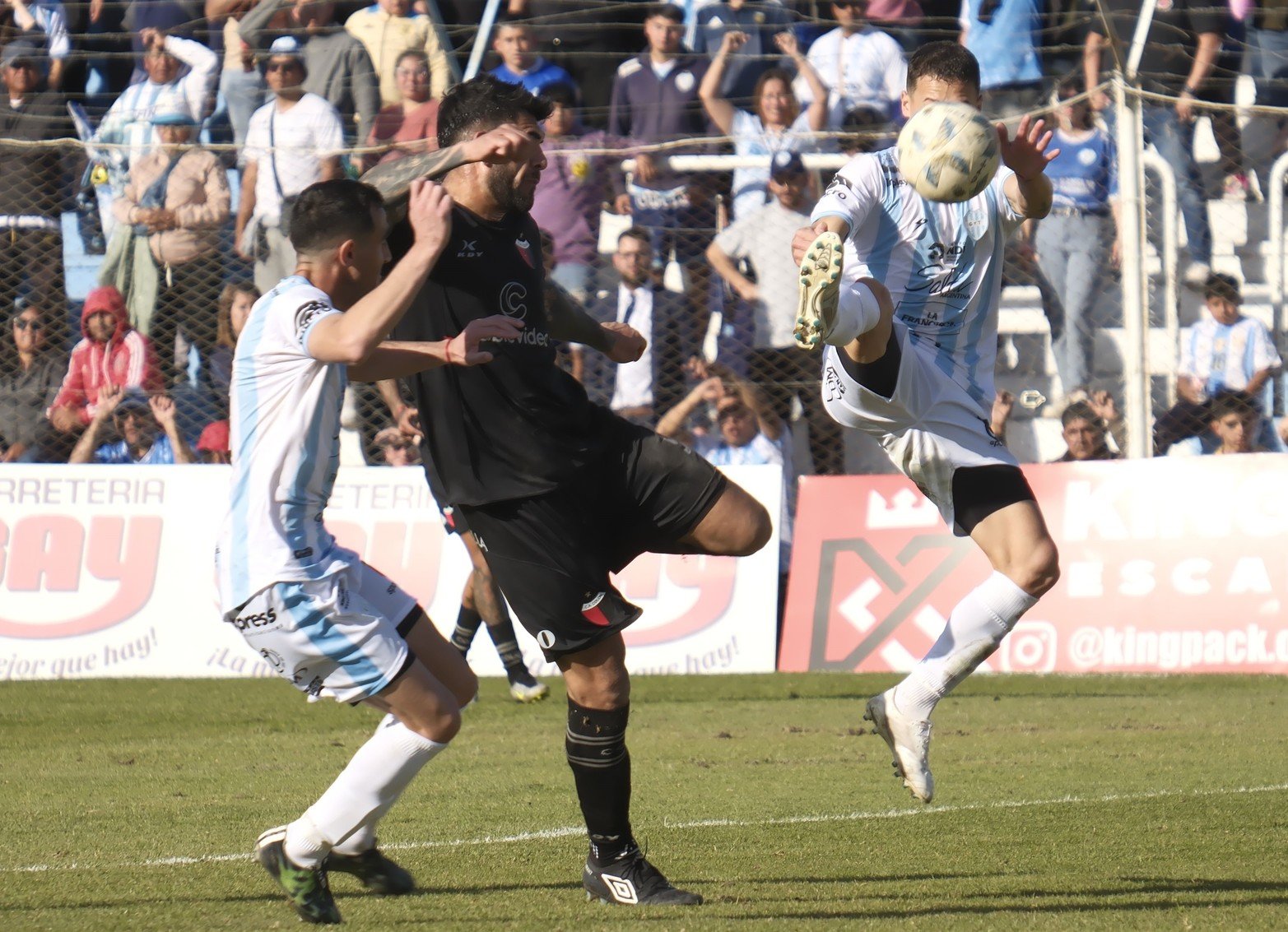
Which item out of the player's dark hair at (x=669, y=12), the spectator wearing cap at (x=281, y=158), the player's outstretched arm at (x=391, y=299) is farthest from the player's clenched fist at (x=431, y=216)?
the player's dark hair at (x=669, y=12)

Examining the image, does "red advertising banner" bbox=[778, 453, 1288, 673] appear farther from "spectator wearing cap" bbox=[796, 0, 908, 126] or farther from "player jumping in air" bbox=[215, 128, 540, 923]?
"player jumping in air" bbox=[215, 128, 540, 923]

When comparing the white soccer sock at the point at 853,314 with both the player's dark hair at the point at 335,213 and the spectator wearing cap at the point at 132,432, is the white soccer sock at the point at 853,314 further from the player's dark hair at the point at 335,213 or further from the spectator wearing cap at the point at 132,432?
the spectator wearing cap at the point at 132,432

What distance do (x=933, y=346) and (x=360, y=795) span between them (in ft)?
7.91

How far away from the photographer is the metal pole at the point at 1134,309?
11547mm

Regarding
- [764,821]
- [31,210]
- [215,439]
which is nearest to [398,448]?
[215,439]

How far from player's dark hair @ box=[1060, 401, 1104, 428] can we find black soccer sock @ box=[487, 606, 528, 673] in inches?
170

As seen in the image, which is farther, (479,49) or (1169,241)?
(479,49)

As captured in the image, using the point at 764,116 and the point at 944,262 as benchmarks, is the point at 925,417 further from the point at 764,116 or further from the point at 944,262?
the point at 764,116

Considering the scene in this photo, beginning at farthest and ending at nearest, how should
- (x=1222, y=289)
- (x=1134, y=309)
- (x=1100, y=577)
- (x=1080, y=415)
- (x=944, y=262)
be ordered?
(x=1222, y=289) < (x=1080, y=415) < (x=1134, y=309) < (x=1100, y=577) < (x=944, y=262)

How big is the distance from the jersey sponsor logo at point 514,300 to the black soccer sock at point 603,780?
1178 millimetres

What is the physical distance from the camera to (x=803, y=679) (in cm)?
1110

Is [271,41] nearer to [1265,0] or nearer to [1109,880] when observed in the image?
[1265,0]

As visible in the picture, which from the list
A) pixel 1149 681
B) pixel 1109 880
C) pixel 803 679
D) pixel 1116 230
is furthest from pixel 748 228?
pixel 1109 880

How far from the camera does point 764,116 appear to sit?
12922mm
